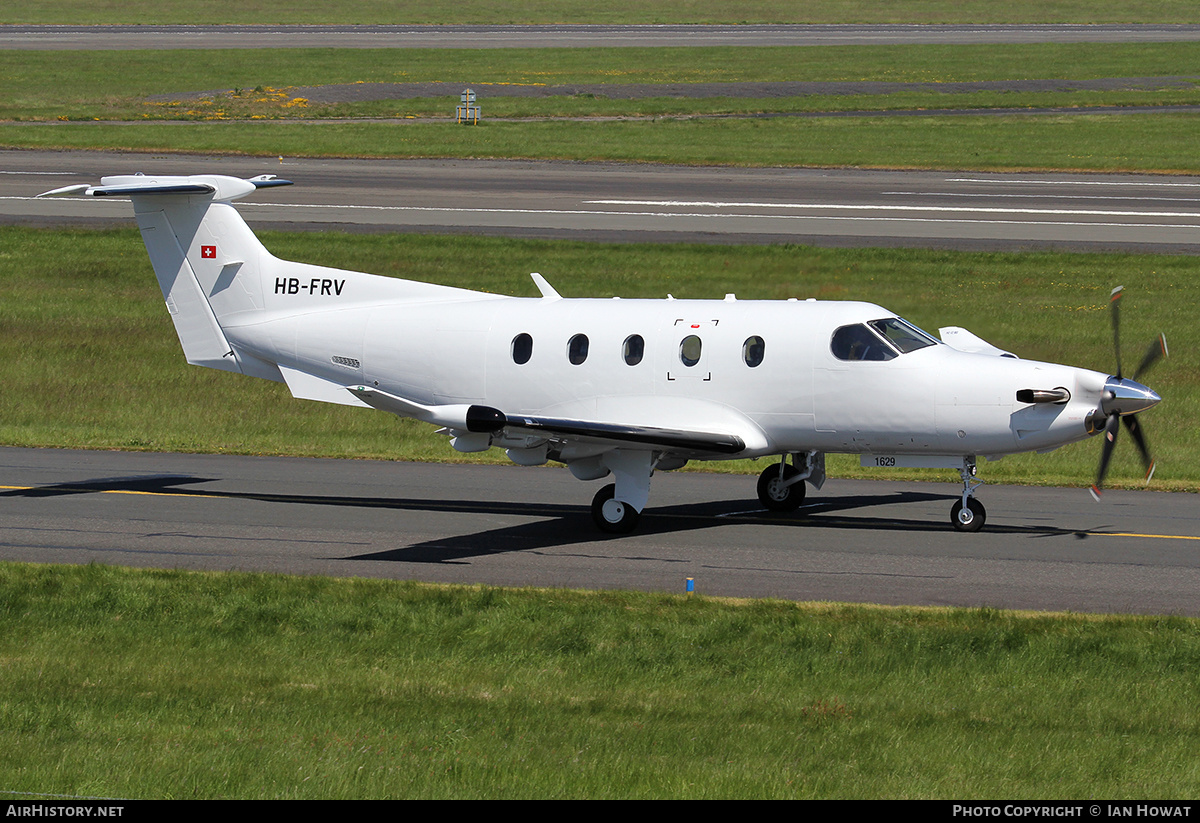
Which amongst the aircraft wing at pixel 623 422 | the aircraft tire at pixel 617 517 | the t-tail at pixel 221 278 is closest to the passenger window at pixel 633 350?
the aircraft wing at pixel 623 422

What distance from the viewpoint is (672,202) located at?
44.0 meters

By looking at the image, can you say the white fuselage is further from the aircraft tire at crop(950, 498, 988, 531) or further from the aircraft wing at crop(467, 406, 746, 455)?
the aircraft tire at crop(950, 498, 988, 531)

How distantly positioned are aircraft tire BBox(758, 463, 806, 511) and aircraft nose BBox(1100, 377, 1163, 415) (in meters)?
4.34

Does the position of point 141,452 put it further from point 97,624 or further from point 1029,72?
point 1029,72

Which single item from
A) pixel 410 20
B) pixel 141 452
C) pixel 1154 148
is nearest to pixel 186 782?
pixel 141 452

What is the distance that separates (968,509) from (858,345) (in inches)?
100

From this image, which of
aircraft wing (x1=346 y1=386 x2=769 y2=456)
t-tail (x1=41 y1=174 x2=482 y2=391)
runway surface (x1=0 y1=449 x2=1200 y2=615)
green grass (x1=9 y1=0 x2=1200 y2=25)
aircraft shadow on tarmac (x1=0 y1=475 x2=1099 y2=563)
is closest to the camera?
runway surface (x1=0 y1=449 x2=1200 y2=615)

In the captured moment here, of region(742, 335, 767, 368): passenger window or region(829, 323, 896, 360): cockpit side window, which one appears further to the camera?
region(742, 335, 767, 368): passenger window

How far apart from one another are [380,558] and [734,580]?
14.1ft

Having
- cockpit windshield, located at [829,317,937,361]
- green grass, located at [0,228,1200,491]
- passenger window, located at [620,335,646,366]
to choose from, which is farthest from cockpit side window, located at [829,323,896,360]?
green grass, located at [0,228,1200,491]

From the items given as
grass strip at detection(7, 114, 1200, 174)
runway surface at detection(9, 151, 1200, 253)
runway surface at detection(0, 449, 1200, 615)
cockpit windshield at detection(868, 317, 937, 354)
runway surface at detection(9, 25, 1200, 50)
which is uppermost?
runway surface at detection(9, 25, 1200, 50)

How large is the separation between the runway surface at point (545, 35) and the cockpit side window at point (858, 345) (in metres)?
72.6

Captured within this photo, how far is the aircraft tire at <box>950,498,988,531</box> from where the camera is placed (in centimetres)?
1772

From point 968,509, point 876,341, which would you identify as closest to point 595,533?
point 876,341
